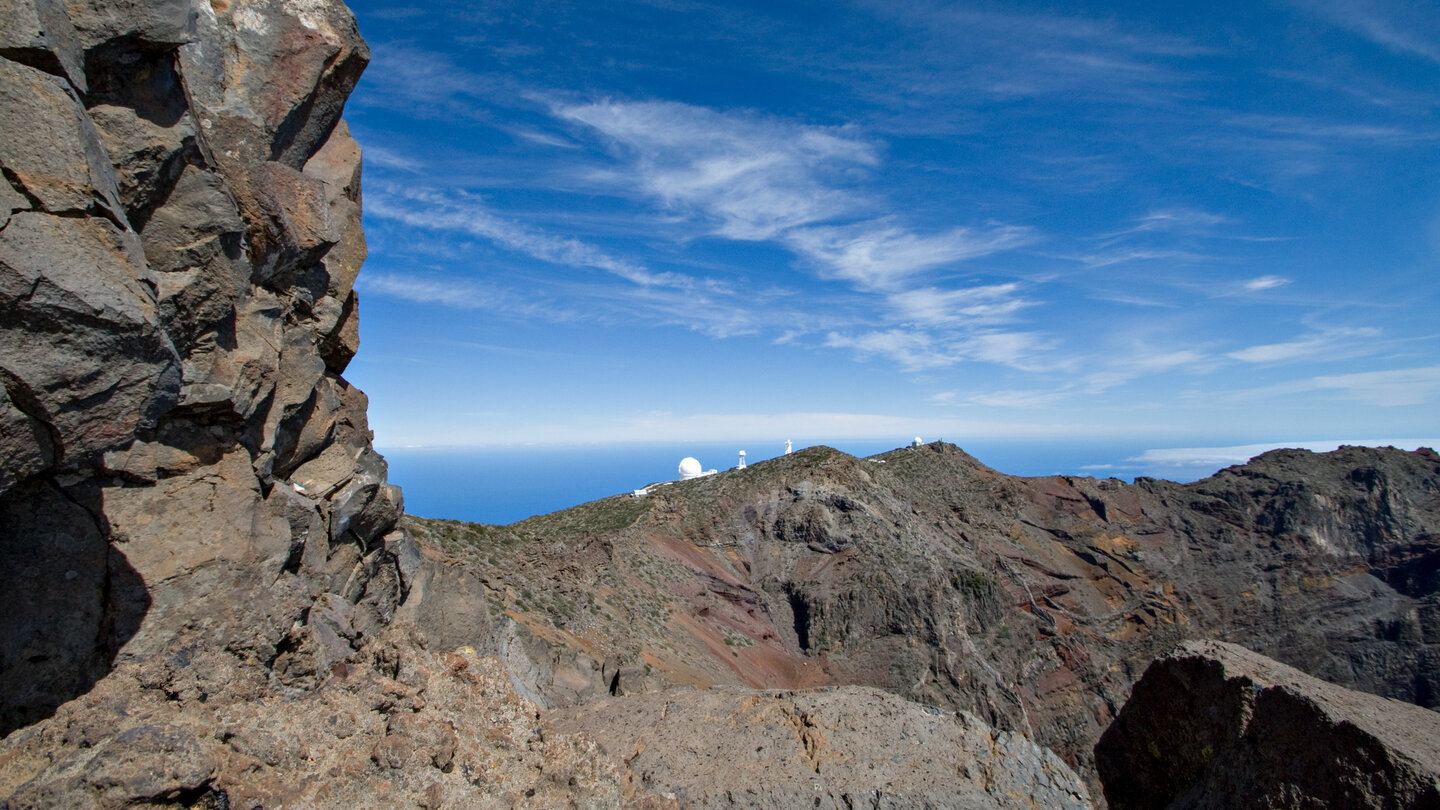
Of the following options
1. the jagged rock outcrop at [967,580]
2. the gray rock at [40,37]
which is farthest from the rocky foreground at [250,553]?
the jagged rock outcrop at [967,580]

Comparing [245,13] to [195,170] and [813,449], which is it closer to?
[195,170]

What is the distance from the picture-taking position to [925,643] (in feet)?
115

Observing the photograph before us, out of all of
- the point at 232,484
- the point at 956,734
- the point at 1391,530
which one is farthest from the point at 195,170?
the point at 1391,530

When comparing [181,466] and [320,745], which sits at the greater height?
[181,466]

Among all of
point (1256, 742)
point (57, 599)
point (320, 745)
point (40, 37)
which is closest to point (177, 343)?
point (57, 599)

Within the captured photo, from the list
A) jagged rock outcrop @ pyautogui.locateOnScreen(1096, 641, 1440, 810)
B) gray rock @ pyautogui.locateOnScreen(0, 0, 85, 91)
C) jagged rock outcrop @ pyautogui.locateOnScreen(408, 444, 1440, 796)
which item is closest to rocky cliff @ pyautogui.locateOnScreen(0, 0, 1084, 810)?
gray rock @ pyautogui.locateOnScreen(0, 0, 85, 91)

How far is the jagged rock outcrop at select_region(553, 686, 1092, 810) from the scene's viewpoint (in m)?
8.55

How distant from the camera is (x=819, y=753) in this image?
30.7ft

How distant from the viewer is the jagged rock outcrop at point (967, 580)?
25.2m

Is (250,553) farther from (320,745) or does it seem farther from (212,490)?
(320,745)

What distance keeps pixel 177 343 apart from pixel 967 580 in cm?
3874

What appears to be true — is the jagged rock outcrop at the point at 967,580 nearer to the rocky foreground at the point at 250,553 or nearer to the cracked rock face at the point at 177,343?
the rocky foreground at the point at 250,553

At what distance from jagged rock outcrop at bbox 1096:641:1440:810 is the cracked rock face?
1259 cm

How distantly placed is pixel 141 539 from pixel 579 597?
19.3 meters
